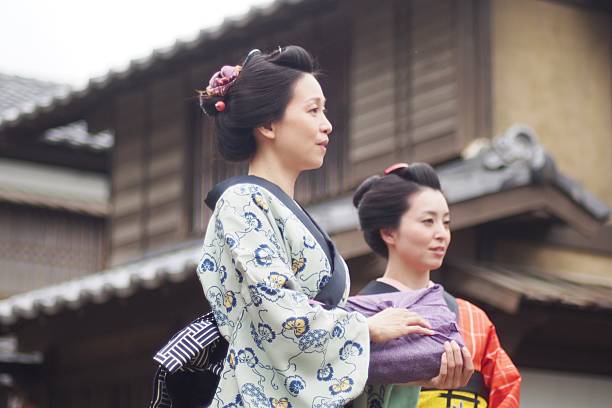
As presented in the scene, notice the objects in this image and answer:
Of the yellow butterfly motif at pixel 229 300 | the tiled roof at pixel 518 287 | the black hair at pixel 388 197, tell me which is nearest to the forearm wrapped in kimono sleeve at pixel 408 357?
the yellow butterfly motif at pixel 229 300

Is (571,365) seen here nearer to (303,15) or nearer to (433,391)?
(303,15)

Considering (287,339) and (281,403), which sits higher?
(287,339)

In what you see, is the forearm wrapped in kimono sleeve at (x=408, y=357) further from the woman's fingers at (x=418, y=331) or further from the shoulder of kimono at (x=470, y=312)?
the shoulder of kimono at (x=470, y=312)

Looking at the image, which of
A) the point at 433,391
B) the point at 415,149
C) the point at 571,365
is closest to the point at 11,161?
the point at 415,149

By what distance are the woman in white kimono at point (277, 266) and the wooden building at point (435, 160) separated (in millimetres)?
4677

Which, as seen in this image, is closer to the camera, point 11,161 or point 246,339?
point 246,339

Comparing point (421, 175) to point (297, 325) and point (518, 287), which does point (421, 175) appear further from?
point (518, 287)

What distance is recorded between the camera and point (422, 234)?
14.9 feet

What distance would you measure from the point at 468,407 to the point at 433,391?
0.16m

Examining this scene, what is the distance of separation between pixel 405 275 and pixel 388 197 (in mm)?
314

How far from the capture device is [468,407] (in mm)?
4551

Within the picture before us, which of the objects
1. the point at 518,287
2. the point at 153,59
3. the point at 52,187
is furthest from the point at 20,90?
the point at 518,287

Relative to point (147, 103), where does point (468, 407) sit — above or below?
below

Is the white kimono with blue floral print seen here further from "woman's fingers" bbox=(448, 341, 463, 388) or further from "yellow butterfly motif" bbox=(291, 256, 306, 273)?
"woman's fingers" bbox=(448, 341, 463, 388)
